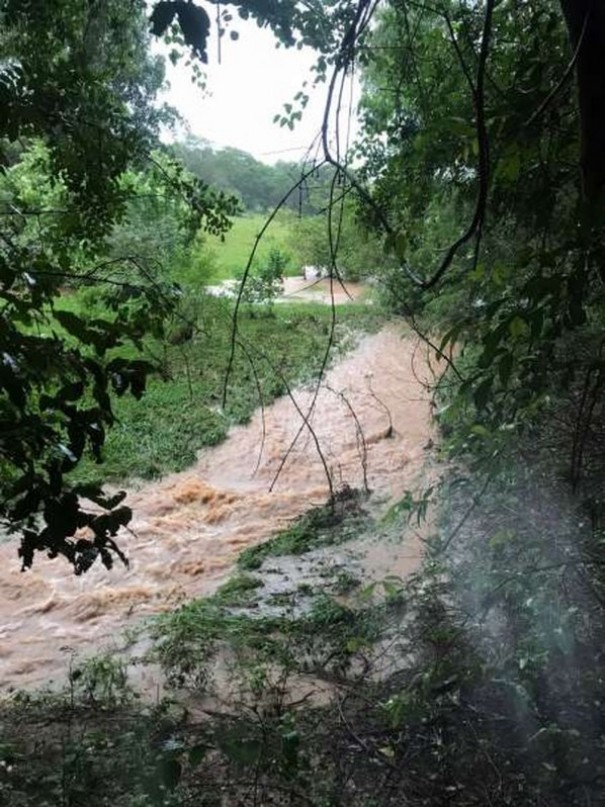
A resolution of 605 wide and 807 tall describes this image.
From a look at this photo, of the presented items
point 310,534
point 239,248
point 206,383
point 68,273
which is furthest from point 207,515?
point 239,248

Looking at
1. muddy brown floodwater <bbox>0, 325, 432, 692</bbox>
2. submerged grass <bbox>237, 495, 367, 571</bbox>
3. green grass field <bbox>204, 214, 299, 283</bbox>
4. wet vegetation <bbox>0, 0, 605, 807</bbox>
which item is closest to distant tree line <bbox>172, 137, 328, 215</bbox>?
green grass field <bbox>204, 214, 299, 283</bbox>

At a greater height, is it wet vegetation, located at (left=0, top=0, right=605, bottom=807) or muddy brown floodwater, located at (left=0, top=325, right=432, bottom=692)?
wet vegetation, located at (left=0, top=0, right=605, bottom=807)

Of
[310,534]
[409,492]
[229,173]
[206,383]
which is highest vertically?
[229,173]

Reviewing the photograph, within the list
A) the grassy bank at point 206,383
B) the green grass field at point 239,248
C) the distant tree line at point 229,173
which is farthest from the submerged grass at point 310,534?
the green grass field at point 239,248

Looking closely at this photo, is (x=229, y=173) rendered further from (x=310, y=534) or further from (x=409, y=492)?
(x=409, y=492)

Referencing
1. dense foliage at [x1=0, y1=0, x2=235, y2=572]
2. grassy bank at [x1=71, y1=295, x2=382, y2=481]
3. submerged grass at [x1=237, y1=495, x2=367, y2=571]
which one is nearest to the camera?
dense foliage at [x1=0, y1=0, x2=235, y2=572]

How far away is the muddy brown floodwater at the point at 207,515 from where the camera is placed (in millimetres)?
6027

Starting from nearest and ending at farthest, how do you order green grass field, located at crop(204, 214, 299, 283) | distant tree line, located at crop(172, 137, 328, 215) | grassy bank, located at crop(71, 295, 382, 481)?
1. distant tree line, located at crop(172, 137, 328, 215)
2. grassy bank, located at crop(71, 295, 382, 481)
3. green grass field, located at crop(204, 214, 299, 283)

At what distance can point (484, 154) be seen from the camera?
125cm

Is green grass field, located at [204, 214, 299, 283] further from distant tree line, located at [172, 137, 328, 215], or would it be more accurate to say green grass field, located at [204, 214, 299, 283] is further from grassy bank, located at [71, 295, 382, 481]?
distant tree line, located at [172, 137, 328, 215]

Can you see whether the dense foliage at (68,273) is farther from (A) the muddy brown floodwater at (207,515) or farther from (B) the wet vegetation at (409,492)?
(A) the muddy brown floodwater at (207,515)

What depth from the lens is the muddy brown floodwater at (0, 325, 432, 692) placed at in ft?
19.8

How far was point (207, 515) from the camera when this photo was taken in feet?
27.3

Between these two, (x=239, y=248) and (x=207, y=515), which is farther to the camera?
(x=239, y=248)
